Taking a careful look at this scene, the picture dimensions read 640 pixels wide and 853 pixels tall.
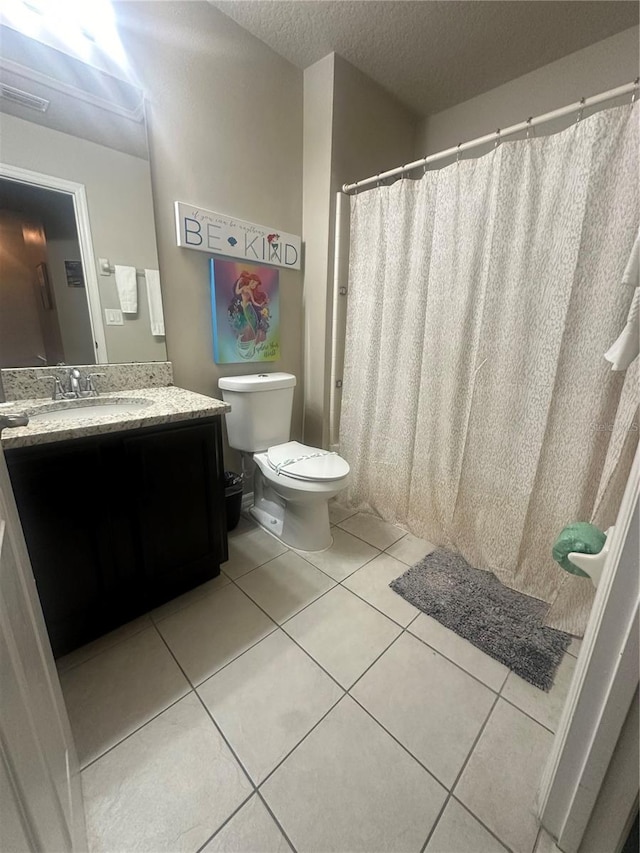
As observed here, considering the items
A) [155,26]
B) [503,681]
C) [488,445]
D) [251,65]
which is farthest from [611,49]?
[503,681]

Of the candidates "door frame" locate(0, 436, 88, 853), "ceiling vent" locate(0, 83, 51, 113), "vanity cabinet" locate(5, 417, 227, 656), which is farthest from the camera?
"ceiling vent" locate(0, 83, 51, 113)

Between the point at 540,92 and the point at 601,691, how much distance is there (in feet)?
8.48

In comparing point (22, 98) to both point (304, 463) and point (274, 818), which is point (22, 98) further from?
point (274, 818)

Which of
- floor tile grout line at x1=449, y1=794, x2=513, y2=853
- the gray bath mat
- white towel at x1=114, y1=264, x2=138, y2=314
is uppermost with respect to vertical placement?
white towel at x1=114, y1=264, x2=138, y2=314

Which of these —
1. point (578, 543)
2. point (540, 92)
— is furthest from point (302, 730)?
point (540, 92)

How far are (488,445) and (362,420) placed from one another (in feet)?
2.31

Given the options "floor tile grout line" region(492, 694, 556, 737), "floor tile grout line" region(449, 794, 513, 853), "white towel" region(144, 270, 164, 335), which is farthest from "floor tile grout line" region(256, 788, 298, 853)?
"white towel" region(144, 270, 164, 335)

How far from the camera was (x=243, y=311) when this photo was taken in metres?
1.90

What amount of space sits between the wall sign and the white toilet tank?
0.64m

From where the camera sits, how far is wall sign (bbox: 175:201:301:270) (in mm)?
A: 1637

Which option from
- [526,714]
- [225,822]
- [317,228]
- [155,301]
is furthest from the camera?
[317,228]

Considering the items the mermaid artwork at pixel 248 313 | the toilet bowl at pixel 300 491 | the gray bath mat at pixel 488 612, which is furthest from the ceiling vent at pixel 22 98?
the gray bath mat at pixel 488 612

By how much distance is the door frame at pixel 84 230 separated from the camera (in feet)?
4.13

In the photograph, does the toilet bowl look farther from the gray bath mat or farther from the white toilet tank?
the gray bath mat
